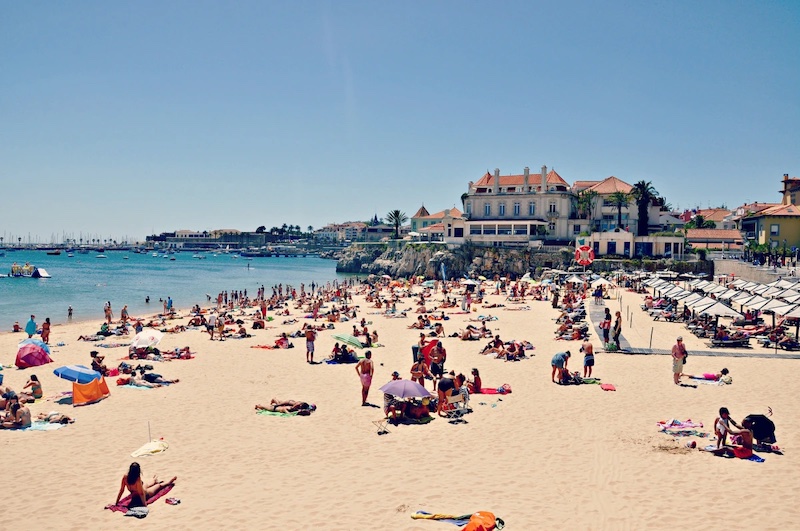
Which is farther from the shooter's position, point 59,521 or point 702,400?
point 702,400

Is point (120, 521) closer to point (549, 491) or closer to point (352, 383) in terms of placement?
point (549, 491)

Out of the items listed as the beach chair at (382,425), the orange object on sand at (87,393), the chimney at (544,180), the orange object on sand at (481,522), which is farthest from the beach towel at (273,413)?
the chimney at (544,180)

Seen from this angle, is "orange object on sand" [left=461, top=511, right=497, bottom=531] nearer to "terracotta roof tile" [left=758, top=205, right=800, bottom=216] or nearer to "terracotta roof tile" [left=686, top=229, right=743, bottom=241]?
"terracotta roof tile" [left=758, top=205, right=800, bottom=216]

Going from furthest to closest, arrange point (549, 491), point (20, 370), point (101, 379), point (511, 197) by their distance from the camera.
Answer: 1. point (511, 197)
2. point (20, 370)
3. point (101, 379)
4. point (549, 491)

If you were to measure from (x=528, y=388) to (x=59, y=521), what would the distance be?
1036 centimetres

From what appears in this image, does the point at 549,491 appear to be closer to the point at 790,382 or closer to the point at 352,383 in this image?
the point at 352,383

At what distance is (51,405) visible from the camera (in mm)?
13289

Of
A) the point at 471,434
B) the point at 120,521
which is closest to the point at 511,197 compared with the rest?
the point at 471,434

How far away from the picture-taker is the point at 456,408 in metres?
12.4

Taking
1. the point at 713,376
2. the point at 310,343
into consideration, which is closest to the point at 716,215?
the point at 713,376

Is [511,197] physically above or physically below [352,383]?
above

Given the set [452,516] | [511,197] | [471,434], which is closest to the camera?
[452,516]

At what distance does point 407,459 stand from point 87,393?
26.8 ft

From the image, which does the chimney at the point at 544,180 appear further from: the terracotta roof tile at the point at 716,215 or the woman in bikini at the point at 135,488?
the woman in bikini at the point at 135,488
